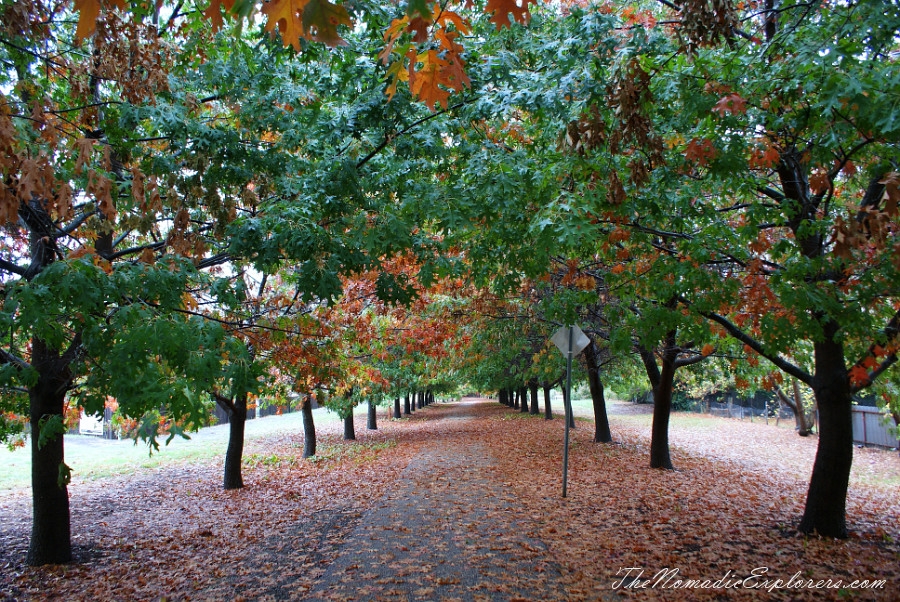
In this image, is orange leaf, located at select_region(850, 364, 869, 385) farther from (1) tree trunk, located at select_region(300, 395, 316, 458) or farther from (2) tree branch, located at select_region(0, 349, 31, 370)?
(1) tree trunk, located at select_region(300, 395, 316, 458)

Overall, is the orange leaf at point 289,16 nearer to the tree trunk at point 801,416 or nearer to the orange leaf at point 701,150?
the orange leaf at point 701,150

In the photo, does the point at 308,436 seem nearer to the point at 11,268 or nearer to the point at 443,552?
the point at 443,552

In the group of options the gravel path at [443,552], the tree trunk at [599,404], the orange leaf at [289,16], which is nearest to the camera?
the orange leaf at [289,16]

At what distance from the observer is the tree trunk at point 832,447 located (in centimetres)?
682

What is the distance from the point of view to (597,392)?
17141mm

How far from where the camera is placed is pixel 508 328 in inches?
561

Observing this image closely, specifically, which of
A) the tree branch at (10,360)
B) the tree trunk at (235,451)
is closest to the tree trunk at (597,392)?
the tree trunk at (235,451)

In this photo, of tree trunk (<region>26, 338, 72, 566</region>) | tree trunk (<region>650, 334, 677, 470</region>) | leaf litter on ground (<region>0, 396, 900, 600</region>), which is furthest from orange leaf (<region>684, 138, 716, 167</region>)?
tree trunk (<region>650, 334, 677, 470</region>)

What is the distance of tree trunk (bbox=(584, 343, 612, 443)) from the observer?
1606 cm

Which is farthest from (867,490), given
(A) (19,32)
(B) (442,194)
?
(A) (19,32)

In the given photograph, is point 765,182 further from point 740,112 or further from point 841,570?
point 841,570

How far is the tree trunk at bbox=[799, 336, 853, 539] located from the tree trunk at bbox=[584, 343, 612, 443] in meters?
8.79

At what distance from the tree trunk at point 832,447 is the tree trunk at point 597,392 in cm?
879

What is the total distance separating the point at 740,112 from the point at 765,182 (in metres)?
2.21
